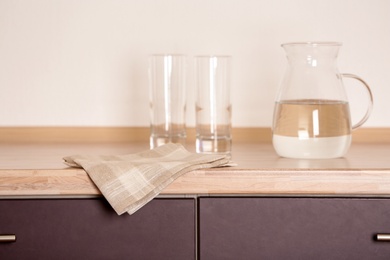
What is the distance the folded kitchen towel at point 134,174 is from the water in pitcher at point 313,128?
178 mm

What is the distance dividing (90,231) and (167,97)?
39 cm

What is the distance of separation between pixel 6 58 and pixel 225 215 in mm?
812

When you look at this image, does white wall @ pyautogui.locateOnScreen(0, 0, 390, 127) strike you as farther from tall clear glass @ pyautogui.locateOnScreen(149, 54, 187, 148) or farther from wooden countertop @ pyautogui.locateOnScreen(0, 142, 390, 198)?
→ wooden countertop @ pyautogui.locateOnScreen(0, 142, 390, 198)

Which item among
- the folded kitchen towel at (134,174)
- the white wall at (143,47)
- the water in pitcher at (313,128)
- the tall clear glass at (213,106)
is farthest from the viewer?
the white wall at (143,47)

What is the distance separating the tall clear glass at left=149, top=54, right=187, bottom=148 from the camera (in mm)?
1463

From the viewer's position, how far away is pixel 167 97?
1.47 meters

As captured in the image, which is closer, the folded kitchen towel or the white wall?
the folded kitchen towel

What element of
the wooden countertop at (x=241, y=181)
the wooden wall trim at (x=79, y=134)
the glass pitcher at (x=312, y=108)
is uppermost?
the glass pitcher at (x=312, y=108)

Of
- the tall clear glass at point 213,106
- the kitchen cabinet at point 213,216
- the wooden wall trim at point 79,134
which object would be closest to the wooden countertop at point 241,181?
the kitchen cabinet at point 213,216

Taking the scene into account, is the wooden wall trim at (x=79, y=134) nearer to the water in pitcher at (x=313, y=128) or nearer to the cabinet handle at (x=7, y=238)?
the water in pitcher at (x=313, y=128)

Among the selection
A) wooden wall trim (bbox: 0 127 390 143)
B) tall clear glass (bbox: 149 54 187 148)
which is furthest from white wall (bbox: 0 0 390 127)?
tall clear glass (bbox: 149 54 187 148)

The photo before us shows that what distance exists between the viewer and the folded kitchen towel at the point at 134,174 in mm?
1156

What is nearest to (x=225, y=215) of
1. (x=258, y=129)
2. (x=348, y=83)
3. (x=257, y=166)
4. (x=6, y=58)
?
(x=257, y=166)

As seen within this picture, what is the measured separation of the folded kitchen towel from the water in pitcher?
178mm
